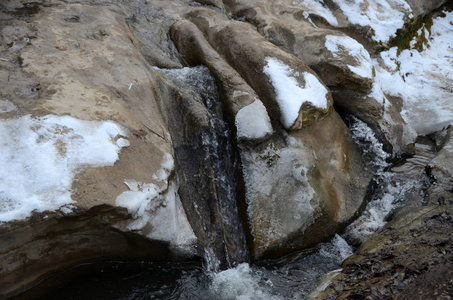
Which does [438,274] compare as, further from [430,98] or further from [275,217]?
[430,98]

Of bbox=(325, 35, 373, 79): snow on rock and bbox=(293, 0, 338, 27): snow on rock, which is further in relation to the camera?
bbox=(293, 0, 338, 27): snow on rock

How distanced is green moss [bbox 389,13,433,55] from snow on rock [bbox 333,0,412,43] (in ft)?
0.54

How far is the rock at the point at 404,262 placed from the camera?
3.11 metres

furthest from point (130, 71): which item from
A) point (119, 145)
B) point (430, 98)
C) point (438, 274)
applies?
point (430, 98)

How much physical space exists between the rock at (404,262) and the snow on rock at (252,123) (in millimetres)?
1669

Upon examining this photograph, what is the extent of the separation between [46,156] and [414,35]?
7847 millimetres

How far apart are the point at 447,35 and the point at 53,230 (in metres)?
9.56

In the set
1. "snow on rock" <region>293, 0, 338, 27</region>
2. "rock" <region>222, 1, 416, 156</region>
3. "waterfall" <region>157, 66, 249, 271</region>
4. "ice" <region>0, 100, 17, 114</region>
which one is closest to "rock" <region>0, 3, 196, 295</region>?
"ice" <region>0, 100, 17, 114</region>

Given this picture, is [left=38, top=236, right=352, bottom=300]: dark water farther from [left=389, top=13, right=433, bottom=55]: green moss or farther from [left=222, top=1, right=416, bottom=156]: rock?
[left=389, top=13, right=433, bottom=55]: green moss

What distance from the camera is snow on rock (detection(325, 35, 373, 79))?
5.82 metres

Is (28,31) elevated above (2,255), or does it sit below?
above

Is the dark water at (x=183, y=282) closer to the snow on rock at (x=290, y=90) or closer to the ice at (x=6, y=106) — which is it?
the ice at (x=6, y=106)

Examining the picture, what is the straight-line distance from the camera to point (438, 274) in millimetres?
3113

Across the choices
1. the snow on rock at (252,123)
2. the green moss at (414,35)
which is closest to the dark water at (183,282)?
the snow on rock at (252,123)
